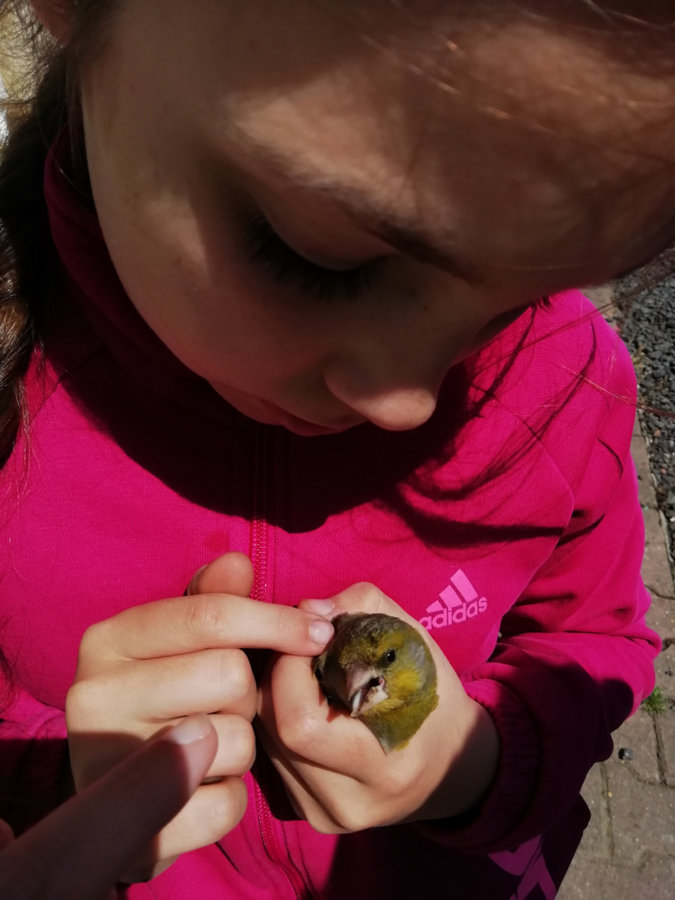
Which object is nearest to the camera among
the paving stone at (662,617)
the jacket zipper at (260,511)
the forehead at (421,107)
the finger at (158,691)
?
the forehead at (421,107)

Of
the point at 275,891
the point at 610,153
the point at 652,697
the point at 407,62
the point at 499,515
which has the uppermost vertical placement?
the point at 407,62

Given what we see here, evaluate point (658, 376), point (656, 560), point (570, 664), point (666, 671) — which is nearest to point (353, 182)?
point (570, 664)

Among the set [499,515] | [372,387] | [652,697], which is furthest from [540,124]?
[652,697]

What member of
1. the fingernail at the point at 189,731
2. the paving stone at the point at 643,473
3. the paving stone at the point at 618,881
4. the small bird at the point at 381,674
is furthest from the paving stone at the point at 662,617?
the fingernail at the point at 189,731

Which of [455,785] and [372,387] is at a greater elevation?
[372,387]

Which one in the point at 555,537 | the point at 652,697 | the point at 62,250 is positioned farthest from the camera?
the point at 652,697

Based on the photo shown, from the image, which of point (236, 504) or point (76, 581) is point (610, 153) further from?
point (76, 581)

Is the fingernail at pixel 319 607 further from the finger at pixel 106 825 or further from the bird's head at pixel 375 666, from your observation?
the finger at pixel 106 825

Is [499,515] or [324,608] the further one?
[499,515]
